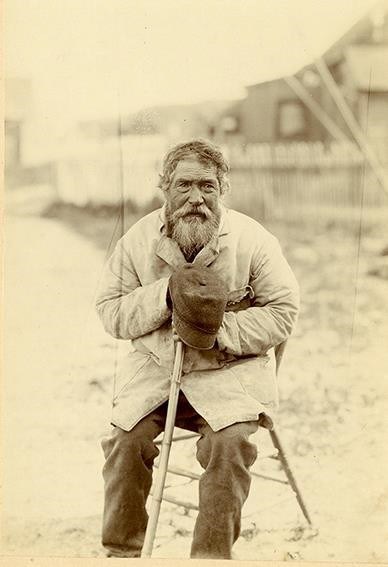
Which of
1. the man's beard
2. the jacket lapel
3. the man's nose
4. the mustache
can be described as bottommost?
the jacket lapel

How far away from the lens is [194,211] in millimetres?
2914

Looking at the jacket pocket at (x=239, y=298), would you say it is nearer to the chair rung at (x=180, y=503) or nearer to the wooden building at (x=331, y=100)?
the wooden building at (x=331, y=100)

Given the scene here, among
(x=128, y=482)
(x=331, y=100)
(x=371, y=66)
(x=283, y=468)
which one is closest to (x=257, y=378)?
(x=283, y=468)

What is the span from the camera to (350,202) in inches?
123

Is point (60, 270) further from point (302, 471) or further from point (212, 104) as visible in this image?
point (302, 471)

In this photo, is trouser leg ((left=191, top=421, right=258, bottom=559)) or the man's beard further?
the man's beard

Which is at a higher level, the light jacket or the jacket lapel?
the jacket lapel

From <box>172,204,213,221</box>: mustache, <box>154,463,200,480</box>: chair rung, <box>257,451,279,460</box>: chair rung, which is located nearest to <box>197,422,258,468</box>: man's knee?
<box>154,463,200,480</box>: chair rung

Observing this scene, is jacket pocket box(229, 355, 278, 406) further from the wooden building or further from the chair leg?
the wooden building

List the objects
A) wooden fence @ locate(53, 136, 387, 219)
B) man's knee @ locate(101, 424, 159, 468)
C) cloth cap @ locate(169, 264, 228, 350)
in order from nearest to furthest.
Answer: cloth cap @ locate(169, 264, 228, 350) → man's knee @ locate(101, 424, 159, 468) → wooden fence @ locate(53, 136, 387, 219)

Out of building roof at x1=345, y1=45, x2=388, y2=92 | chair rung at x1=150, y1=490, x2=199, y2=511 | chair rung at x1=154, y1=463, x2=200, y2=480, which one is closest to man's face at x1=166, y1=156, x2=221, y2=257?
building roof at x1=345, y1=45, x2=388, y2=92

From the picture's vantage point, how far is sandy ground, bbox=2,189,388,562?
3.06 metres

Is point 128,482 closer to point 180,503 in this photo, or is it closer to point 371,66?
point 180,503

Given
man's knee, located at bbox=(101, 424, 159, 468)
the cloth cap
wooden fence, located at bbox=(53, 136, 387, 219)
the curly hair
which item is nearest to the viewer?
the cloth cap
